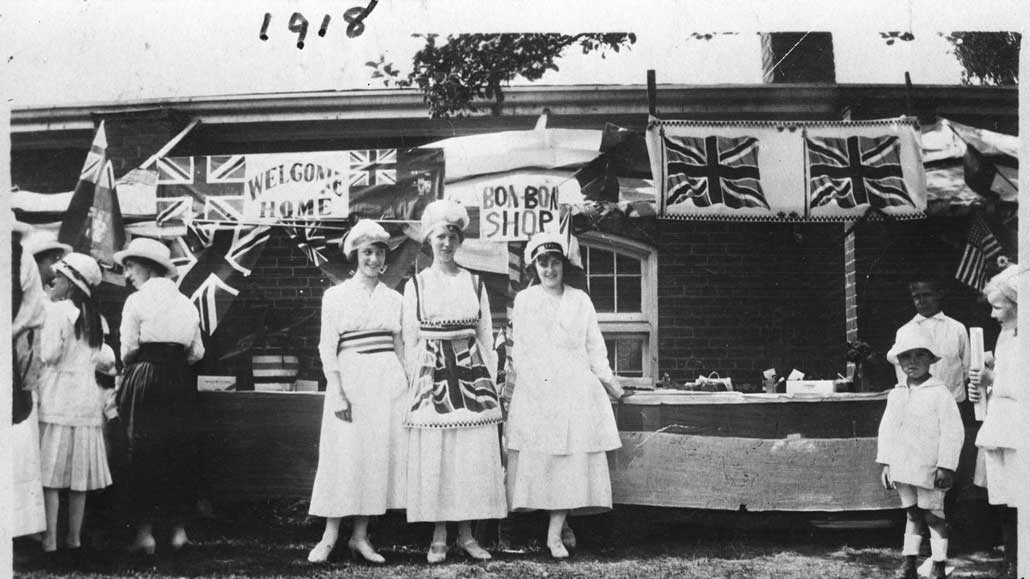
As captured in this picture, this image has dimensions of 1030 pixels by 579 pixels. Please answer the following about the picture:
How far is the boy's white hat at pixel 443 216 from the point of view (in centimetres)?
572

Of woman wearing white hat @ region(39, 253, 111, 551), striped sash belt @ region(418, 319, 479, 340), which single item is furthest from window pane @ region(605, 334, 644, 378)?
woman wearing white hat @ region(39, 253, 111, 551)

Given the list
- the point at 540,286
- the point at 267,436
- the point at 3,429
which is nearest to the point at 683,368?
the point at 540,286

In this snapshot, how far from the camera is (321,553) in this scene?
5.41 m

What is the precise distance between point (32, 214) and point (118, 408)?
4.43 feet

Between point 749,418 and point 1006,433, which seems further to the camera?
point 749,418

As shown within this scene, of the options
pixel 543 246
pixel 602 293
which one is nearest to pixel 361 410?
pixel 543 246

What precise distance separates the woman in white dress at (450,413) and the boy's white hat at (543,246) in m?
0.47

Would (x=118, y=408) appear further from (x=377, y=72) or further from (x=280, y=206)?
(x=377, y=72)

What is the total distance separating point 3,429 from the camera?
5438mm

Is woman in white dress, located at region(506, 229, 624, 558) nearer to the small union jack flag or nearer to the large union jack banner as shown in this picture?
the large union jack banner

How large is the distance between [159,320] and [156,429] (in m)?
0.65

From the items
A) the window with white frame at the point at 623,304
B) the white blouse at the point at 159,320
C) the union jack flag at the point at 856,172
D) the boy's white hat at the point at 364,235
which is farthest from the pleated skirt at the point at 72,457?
the union jack flag at the point at 856,172

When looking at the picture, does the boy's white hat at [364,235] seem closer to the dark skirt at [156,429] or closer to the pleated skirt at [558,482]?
the dark skirt at [156,429]

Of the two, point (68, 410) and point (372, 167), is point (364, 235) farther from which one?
point (68, 410)
